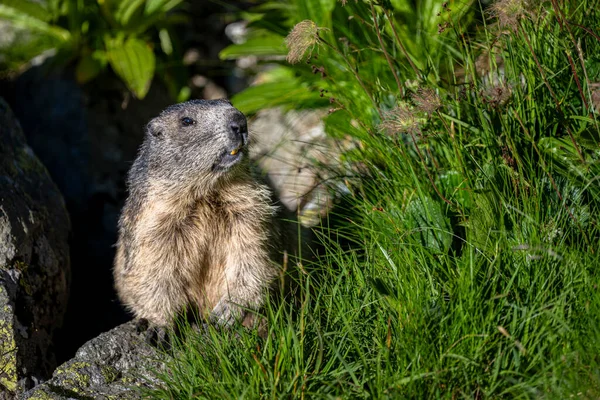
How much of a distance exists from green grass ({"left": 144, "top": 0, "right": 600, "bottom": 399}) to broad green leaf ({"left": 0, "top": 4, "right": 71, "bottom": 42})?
4553 millimetres

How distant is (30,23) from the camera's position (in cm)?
830

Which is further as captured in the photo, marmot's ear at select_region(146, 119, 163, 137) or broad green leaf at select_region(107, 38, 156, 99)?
broad green leaf at select_region(107, 38, 156, 99)

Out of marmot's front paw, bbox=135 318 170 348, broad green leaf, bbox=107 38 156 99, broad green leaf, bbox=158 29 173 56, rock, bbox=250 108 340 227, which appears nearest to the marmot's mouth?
rock, bbox=250 108 340 227

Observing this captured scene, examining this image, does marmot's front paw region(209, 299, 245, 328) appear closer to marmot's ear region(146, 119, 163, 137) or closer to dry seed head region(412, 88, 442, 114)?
marmot's ear region(146, 119, 163, 137)

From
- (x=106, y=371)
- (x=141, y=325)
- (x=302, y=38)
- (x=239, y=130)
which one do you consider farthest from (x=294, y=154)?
(x=106, y=371)

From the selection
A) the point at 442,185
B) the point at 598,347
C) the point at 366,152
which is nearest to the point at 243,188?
the point at 366,152

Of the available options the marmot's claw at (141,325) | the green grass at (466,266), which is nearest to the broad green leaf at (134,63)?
the marmot's claw at (141,325)

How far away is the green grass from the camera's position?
335 centimetres

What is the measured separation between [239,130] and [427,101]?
3.96ft

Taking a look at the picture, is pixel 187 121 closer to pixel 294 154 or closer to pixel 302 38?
pixel 302 38

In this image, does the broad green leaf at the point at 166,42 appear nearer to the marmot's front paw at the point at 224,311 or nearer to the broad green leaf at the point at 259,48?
the broad green leaf at the point at 259,48

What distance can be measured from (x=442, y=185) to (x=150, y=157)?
1.94m

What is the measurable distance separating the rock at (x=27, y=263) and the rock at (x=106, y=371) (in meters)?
0.39

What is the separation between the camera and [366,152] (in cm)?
503
